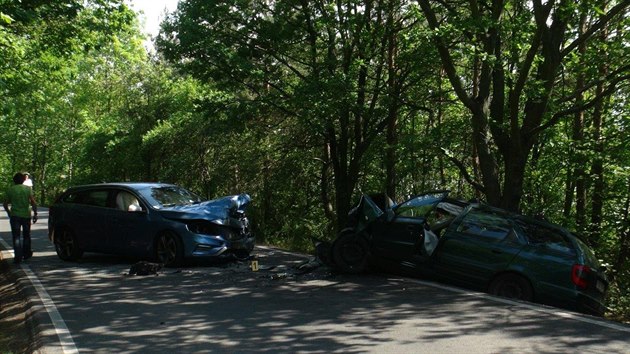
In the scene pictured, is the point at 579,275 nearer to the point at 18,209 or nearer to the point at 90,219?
the point at 90,219

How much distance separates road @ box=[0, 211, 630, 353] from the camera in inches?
208

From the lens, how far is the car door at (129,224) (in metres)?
10.2

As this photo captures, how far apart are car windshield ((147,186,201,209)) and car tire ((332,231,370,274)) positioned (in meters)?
3.64

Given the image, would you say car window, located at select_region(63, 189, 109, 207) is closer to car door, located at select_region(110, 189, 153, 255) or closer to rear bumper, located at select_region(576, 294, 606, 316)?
car door, located at select_region(110, 189, 153, 255)

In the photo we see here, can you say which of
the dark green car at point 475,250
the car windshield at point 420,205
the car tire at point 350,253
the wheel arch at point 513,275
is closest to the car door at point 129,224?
the car tire at point 350,253

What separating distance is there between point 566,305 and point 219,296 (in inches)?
188

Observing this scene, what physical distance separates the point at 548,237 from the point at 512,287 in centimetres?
87

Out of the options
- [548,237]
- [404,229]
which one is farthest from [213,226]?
[548,237]

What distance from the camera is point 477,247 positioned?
7.81 meters

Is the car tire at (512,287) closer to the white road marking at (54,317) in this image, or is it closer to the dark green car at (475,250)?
the dark green car at (475,250)

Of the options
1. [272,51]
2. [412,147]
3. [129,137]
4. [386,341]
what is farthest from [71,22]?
[129,137]

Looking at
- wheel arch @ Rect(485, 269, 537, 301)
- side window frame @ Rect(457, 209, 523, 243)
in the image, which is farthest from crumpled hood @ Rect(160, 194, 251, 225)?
wheel arch @ Rect(485, 269, 537, 301)

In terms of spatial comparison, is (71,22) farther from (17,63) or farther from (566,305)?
(566,305)

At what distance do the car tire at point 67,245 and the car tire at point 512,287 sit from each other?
328 inches
